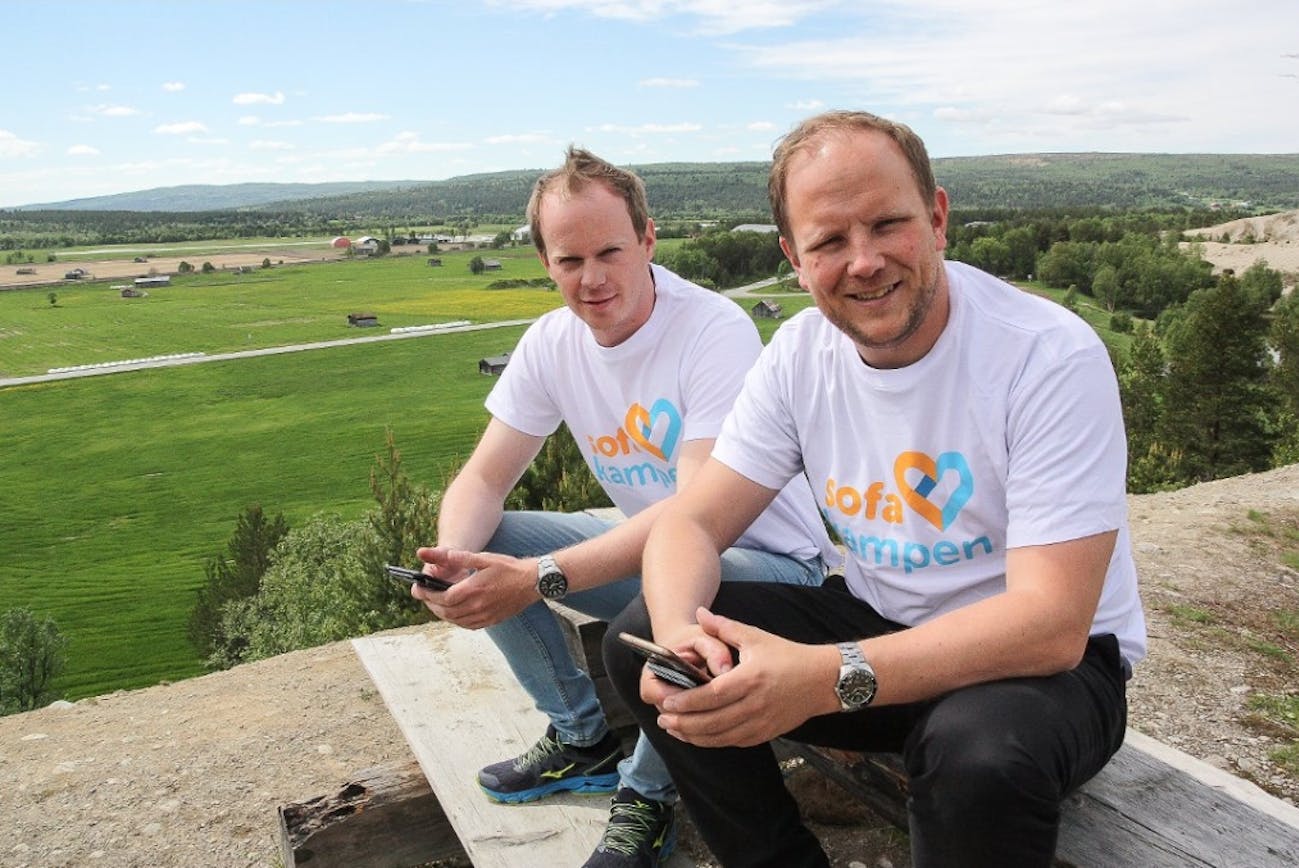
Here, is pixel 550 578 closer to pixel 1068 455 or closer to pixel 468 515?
pixel 468 515

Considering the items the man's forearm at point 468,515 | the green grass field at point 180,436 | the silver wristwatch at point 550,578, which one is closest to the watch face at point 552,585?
the silver wristwatch at point 550,578

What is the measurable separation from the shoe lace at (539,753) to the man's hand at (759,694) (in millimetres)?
963

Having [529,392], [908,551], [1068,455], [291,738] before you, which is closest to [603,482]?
[529,392]

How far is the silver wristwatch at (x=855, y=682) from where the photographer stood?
Result: 2113mm

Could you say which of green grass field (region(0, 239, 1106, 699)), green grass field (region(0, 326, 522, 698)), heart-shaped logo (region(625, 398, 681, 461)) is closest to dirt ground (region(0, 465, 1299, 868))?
heart-shaped logo (region(625, 398, 681, 461))

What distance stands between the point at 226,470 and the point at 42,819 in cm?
4731

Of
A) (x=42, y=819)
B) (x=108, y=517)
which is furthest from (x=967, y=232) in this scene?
(x=42, y=819)

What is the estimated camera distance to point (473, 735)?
11.0ft

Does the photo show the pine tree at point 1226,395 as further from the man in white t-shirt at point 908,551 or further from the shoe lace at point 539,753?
the man in white t-shirt at point 908,551

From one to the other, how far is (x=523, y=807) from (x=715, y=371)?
1296 mm

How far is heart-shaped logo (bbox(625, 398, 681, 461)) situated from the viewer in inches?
126

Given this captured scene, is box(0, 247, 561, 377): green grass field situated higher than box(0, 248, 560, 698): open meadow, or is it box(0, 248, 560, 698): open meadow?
box(0, 247, 561, 377): green grass field

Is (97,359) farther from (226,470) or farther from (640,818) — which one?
(640,818)

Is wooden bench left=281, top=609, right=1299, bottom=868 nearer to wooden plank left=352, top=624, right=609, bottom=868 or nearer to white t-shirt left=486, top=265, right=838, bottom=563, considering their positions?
wooden plank left=352, top=624, right=609, bottom=868
